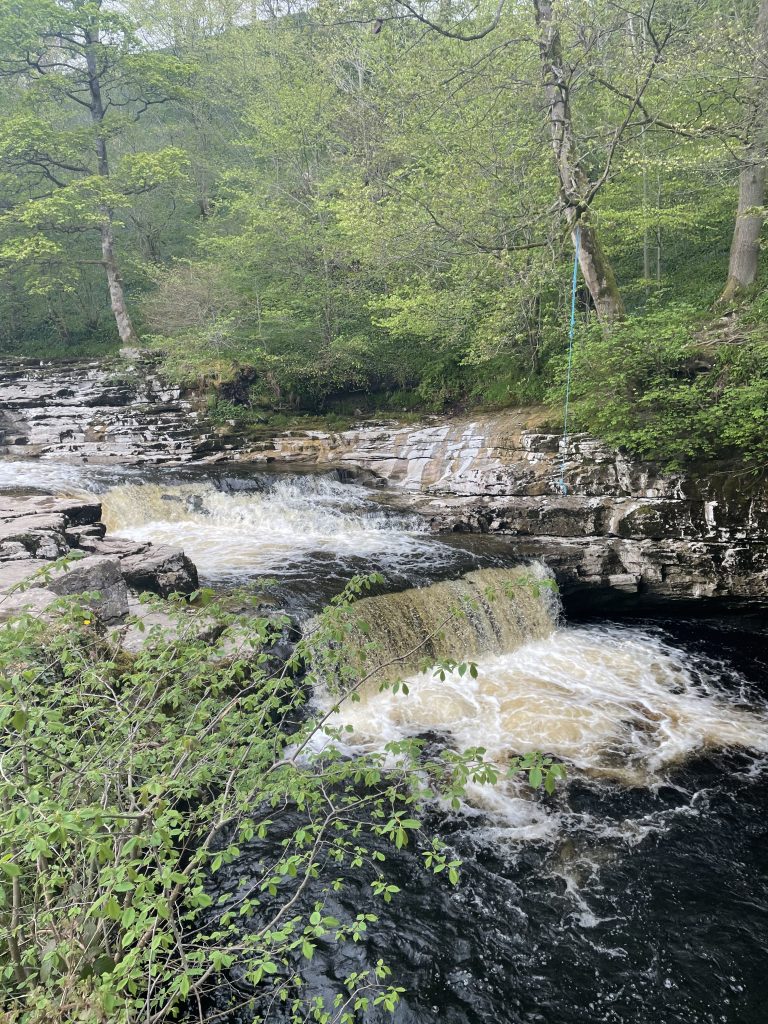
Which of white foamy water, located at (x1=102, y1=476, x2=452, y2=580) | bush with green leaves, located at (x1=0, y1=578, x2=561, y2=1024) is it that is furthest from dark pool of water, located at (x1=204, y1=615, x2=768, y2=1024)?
white foamy water, located at (x1=102, y1=476, x2=452, y2=580)

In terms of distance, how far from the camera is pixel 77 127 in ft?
56.3

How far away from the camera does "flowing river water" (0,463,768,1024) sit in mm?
3723

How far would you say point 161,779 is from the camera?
8.38 ft

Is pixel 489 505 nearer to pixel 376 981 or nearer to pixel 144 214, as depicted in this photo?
pixel 376 981

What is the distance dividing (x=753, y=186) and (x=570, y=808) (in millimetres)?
10612

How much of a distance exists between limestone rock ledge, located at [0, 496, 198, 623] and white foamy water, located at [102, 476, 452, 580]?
151 cm

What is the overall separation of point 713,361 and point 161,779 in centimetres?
980

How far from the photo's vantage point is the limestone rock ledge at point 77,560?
573cm

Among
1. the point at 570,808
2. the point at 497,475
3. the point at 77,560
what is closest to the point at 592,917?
the point at 570,808

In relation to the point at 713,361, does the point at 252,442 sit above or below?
below

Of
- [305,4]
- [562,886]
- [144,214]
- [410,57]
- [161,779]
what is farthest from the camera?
[305,4]

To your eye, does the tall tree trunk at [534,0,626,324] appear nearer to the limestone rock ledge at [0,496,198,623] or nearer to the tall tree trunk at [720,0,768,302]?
the tall tree trunk at [720,0,768,302]

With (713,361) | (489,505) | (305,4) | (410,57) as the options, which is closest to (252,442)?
(489,505)

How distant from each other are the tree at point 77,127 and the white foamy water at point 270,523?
961 cm
